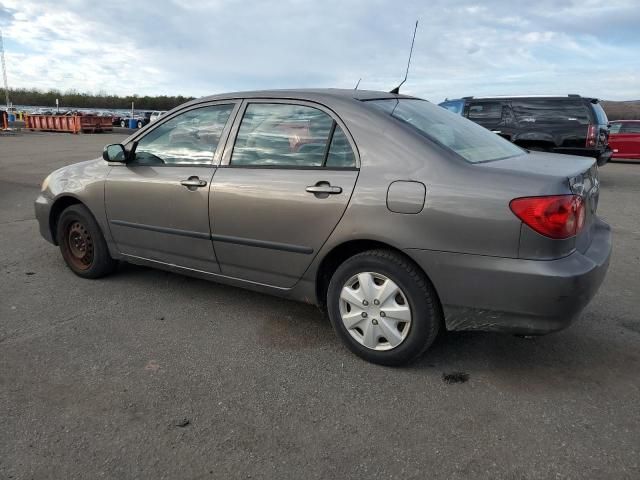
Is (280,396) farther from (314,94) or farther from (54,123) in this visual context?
(54,123)

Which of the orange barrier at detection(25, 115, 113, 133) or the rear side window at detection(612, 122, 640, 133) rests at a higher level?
the rear side window at detection(612, 122, 640, 133)

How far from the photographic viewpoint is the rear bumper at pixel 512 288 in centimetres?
256

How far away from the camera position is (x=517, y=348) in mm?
3338

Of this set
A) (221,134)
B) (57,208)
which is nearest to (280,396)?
(221,134)

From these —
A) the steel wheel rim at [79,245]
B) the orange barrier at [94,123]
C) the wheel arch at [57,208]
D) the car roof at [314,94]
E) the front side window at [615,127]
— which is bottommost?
the steel wheel rim at [79,245]

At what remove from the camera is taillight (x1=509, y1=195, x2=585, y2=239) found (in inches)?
99.8

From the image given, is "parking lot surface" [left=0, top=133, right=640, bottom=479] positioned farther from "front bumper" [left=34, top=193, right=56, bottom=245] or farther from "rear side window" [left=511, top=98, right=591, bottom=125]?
"rear side window" [left=511, top=98, right=591, bottom=125]

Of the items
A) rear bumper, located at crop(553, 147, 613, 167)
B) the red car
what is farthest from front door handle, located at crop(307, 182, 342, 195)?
the red car

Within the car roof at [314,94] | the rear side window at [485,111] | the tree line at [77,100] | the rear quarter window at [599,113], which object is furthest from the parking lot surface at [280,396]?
the tree line at [77,100]

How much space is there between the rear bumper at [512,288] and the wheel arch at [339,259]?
0.32 feet

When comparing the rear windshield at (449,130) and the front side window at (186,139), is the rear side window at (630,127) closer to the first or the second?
the rear windshield at (449,130)

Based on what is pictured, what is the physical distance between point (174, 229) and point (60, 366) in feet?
3.88

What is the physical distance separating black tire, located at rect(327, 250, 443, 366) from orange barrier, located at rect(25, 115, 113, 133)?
103 ft

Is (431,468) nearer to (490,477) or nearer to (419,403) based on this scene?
(490,477)
